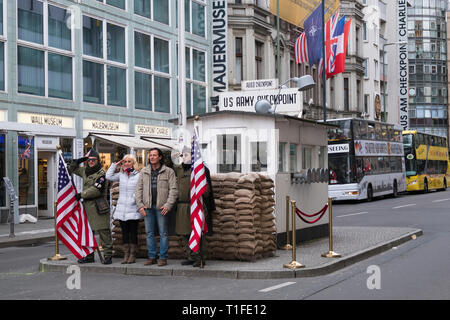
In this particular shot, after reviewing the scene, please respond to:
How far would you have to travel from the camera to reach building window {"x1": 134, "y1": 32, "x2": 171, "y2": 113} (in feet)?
95.5

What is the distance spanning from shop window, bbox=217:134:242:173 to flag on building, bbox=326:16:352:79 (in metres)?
23.6

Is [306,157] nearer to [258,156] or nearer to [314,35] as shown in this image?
[258,156]

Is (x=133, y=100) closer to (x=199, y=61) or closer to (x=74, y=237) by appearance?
(x=199, y=61)

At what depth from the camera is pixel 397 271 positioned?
10.5 metres

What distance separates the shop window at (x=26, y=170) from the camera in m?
22.8

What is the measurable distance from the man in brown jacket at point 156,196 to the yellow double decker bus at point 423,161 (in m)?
34.0

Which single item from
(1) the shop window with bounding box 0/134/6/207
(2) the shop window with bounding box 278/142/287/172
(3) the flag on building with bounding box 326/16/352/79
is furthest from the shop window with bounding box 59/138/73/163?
(3) the flag on building with bounding box 326/16/352/79

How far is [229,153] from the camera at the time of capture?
13.1 meters

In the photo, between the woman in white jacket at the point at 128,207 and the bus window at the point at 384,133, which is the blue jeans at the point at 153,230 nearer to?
the woman in white jacket at the point at 128,207

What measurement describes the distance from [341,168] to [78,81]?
13.1m

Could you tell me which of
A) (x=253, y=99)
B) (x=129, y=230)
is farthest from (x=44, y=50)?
(x=129, y=230)

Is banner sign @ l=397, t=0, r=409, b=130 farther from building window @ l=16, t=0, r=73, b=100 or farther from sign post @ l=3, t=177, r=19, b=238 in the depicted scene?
sign post @ l=3, t=177, r=19, b=238
